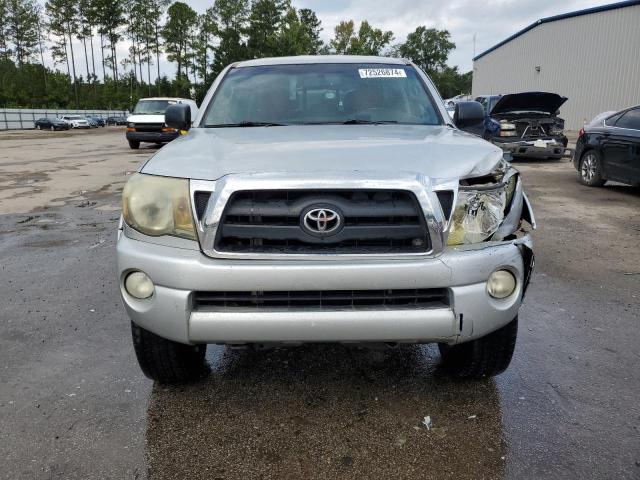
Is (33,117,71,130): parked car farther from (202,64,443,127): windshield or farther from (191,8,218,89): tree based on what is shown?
(202,64,443,127): windshield

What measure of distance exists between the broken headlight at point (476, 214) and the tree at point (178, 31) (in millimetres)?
76338

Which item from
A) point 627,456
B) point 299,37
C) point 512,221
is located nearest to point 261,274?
point 512,221

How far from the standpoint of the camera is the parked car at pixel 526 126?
13.1 meters

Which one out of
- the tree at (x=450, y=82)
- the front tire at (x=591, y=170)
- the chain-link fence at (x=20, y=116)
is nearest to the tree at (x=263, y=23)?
the chain-link fence at (x=20, y=116)

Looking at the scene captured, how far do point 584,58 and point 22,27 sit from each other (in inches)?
2702

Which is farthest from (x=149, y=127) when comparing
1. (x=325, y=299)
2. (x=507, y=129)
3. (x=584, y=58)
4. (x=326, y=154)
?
(x=584, y=58)

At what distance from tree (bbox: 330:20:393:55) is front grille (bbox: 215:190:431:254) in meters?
76.1

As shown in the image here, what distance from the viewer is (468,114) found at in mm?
3836

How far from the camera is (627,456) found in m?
2.26

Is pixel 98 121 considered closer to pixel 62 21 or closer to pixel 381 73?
pixel 62 21

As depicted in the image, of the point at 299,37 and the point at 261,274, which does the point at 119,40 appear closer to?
the point at 299,37

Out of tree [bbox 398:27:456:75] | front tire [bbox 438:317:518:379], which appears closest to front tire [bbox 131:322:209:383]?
front tire [bbox 438:317:518:379]

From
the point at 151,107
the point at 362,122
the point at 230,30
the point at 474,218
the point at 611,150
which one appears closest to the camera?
the point at 474,218

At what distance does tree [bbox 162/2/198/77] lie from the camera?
70938 millimetres
